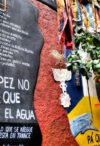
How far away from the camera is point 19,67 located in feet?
11.9

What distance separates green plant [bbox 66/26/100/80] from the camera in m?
3.73

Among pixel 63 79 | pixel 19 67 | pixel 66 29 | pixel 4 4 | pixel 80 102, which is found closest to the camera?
pixel 19 67

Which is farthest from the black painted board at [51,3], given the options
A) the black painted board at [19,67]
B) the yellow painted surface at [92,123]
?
the yellow painted surface at [92,123]

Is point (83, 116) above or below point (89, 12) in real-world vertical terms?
below

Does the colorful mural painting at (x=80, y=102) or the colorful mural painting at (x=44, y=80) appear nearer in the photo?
the colorful mural painting at (x=44, y=80)

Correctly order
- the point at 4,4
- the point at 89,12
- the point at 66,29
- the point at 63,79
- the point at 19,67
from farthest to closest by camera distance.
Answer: the point at 89,12
the point at 63,79
the point at 66,29
the point at 4,4
the point at 19,67

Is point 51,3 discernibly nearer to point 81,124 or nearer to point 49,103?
point 49,103

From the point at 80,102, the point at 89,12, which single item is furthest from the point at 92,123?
the point at 89,12

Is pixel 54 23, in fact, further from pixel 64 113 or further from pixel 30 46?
pixel 64 113

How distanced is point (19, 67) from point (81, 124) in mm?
1647

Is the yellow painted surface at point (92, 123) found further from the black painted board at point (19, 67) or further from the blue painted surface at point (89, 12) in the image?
the blue painted surface at point (89, 12)

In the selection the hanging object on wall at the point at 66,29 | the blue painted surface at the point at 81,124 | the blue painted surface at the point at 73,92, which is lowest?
the blue painted surface at the point at 81,124

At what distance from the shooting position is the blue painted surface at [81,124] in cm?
396

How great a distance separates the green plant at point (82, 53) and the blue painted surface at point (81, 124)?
834mm
